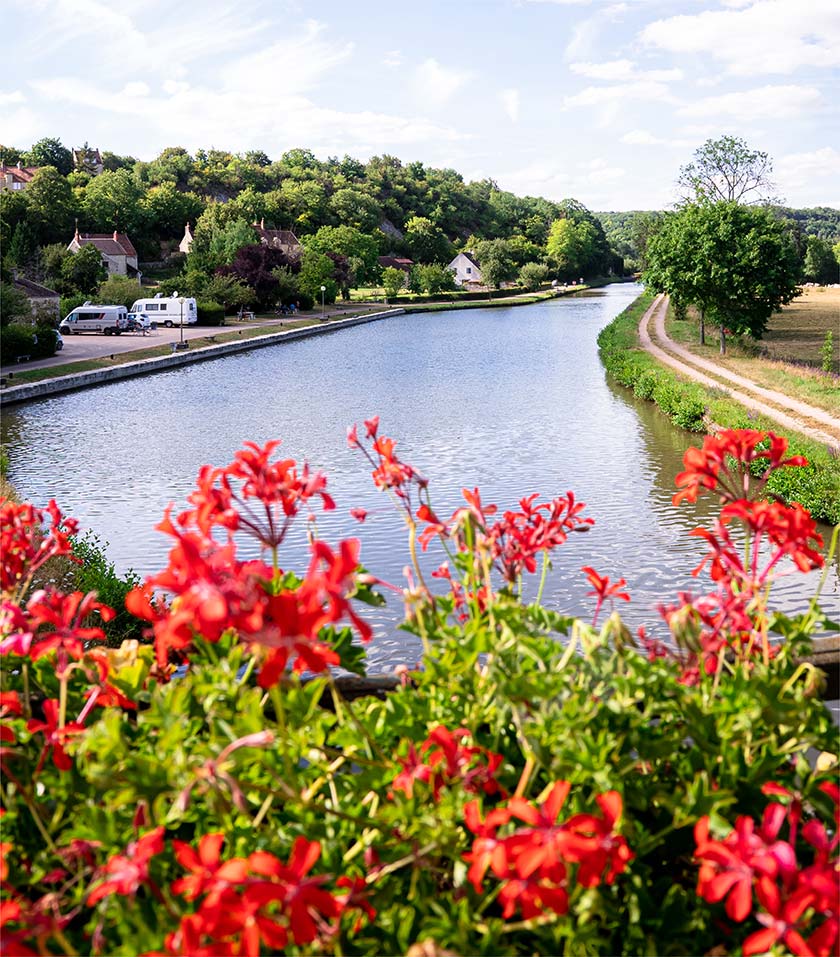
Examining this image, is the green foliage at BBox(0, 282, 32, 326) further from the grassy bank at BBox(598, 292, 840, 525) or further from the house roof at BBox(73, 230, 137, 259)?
the house roof at BBox(73, 230, 137, 259)

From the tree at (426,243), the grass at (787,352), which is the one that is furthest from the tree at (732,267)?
the tree at (426,243)

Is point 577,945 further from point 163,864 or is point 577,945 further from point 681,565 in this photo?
point 681,565

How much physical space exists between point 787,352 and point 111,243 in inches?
2377

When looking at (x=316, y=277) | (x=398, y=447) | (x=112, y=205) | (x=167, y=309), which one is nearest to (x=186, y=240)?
(x=112, y=205)

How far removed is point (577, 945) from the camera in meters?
1.42

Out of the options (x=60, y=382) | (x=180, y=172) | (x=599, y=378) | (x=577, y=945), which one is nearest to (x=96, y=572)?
(x=577, y=945)

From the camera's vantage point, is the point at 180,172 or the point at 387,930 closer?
the point at 387,930

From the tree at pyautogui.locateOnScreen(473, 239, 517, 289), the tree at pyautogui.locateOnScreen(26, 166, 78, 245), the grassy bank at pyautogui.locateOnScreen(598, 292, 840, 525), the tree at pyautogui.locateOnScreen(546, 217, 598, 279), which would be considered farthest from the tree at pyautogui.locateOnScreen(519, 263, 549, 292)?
the grassy bank at pyautogui.locateOnScreen(598, 292, 840, 525)

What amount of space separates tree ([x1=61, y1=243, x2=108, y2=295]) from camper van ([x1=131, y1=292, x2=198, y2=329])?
8638 millimetres

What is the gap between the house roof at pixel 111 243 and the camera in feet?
259

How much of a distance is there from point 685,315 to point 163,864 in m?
51.2

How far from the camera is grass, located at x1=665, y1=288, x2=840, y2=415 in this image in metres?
22.7

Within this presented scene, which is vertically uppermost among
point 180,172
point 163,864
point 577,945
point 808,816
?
point 180,172

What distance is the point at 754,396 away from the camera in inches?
880
